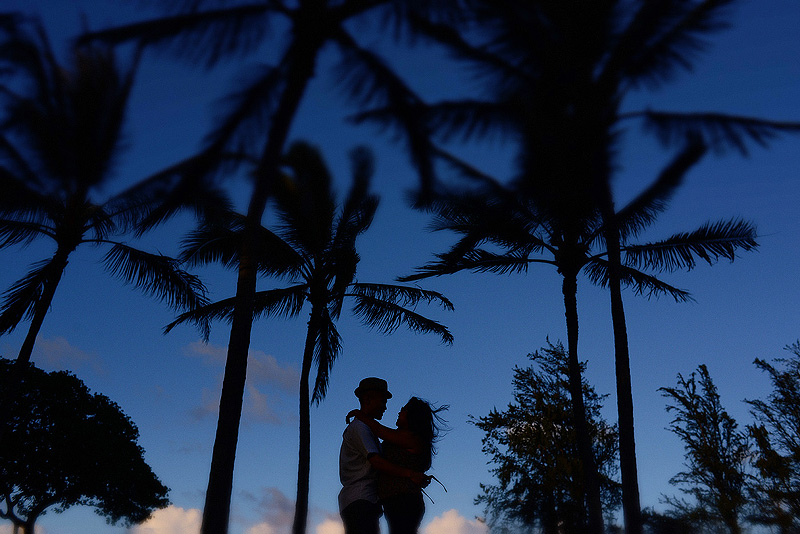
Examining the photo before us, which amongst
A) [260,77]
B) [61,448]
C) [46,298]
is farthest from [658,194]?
[61,448]

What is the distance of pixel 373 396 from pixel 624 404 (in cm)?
664

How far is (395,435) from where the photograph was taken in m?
4.73

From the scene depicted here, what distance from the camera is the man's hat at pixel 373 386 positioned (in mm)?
4910

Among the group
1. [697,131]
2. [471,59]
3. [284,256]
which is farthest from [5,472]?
[697,131]

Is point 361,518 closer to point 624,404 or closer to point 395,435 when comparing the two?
point 395,435

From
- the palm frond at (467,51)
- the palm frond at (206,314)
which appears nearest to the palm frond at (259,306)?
the palm frond at (206,314)

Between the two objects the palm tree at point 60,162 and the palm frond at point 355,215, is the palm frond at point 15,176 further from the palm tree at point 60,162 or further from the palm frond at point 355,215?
the palm frond at point 355,215

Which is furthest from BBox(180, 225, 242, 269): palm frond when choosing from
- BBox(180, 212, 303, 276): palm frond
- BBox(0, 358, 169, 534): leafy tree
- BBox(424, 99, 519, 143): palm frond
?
BBox(0, 358, 169, 534): leafy tree

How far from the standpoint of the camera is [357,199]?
605 inches

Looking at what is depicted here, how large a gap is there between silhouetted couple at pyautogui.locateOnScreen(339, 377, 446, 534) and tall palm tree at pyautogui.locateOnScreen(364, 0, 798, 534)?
409 centimetres

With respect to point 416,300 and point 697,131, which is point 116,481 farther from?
point 697,131

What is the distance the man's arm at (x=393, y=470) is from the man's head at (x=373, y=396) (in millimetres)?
424

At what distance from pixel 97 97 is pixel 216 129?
4.83m

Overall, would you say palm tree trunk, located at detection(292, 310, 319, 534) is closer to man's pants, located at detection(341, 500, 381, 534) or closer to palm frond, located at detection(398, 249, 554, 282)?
palm frond, located at detection(398, 249, 554, 282)
